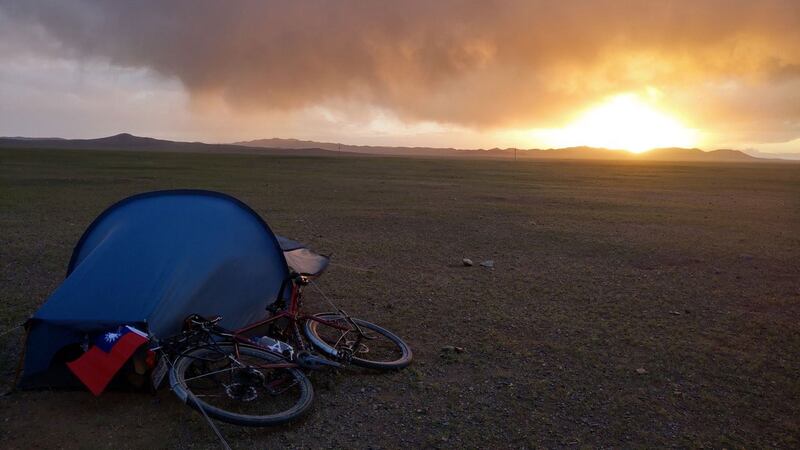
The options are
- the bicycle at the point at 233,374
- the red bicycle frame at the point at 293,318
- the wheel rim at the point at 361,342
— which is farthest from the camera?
the wheel rim at the point at 361,342

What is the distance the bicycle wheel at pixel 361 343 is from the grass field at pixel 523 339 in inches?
7.8

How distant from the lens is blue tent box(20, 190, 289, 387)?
526 cm

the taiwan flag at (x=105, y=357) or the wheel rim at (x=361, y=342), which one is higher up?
the taiwan flag at (x=105, y=357)

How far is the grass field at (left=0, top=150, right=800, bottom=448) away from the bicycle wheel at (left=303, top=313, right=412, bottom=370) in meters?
0.20

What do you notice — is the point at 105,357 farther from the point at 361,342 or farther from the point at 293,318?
the point at 361,342

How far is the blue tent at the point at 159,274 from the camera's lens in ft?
17.3

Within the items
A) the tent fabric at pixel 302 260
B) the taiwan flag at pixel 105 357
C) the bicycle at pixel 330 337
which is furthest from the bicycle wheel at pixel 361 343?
the taiwan flag at pixel 105 357

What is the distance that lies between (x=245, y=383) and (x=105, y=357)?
4.07 feet

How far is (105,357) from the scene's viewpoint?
16.3ft

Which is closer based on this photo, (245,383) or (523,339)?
(245,383)

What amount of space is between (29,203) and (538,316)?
18.0 meters

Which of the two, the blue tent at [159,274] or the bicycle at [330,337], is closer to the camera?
the blue tent at [159,274]

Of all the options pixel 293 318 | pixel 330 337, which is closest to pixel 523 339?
pixel 330 337

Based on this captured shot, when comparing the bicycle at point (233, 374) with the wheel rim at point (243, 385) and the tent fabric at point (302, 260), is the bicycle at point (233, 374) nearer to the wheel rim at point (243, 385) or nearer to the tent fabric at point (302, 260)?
the wheel rim at point (243, 385)
